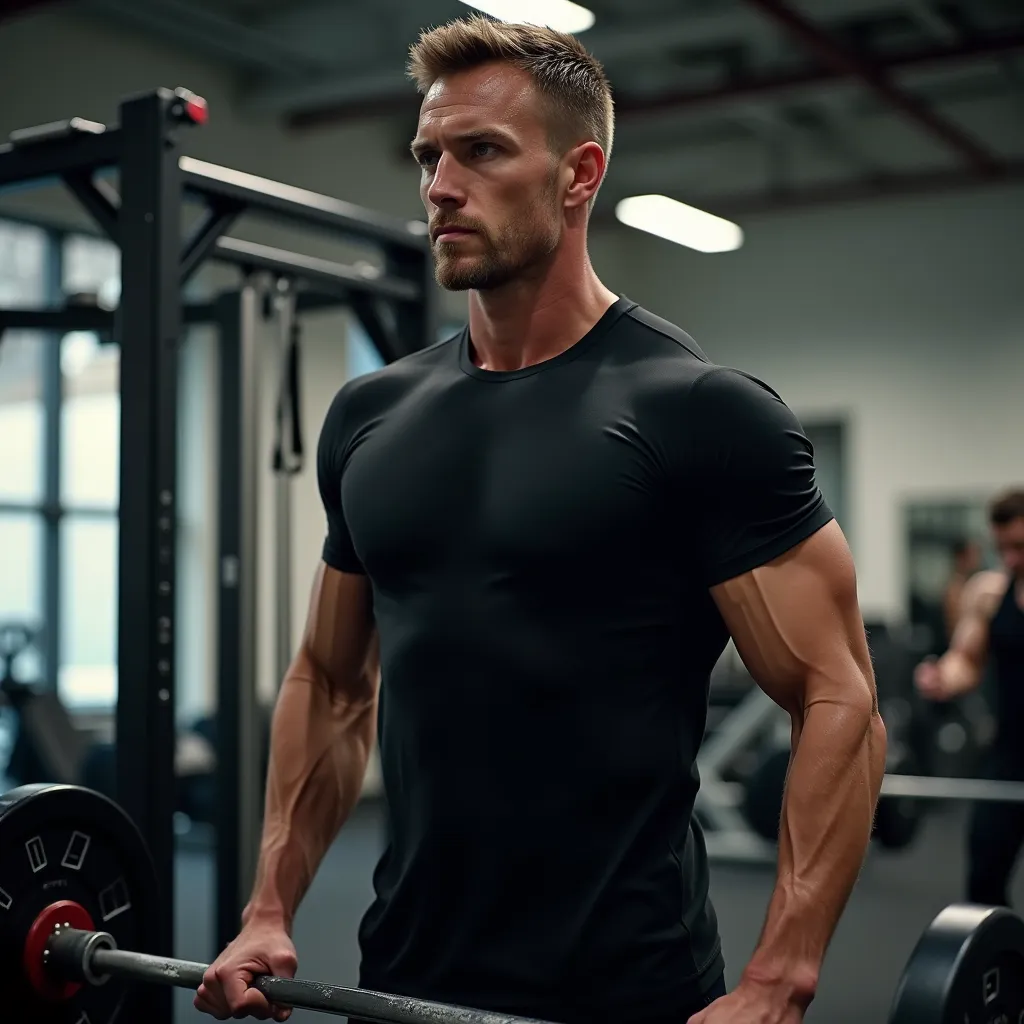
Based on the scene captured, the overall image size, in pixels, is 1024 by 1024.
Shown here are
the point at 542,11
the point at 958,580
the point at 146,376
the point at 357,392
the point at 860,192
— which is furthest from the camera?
the point at 958,580

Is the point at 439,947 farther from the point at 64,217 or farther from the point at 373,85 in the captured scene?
the point at 373,85

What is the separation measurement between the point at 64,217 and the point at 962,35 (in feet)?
13.9

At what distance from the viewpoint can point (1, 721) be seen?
5.78 metres

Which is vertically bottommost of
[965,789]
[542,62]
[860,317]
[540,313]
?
[965,789]

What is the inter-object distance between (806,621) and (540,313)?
39 centimetres

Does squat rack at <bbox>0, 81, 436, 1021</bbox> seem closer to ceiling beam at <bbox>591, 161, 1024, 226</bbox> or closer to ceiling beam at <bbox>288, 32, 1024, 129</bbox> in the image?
ceiling beam at <bbox>288, 32, 1024, 129</bbox>

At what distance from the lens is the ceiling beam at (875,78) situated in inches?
217

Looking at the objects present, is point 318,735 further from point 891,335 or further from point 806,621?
point 891,335

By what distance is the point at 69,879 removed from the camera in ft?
5.27

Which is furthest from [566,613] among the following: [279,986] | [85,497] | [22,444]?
[85,497]

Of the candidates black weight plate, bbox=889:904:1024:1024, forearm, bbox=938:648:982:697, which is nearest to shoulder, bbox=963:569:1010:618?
forearm, bbox=938:648:982:697

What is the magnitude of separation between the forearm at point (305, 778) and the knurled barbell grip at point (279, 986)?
0.10 meters

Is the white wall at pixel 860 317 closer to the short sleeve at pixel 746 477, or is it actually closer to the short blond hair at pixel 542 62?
the short blond hair at pixel 542 62

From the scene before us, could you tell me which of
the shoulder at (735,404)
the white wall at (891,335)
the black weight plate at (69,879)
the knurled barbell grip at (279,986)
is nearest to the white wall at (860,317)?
the white wall at (891,335)
